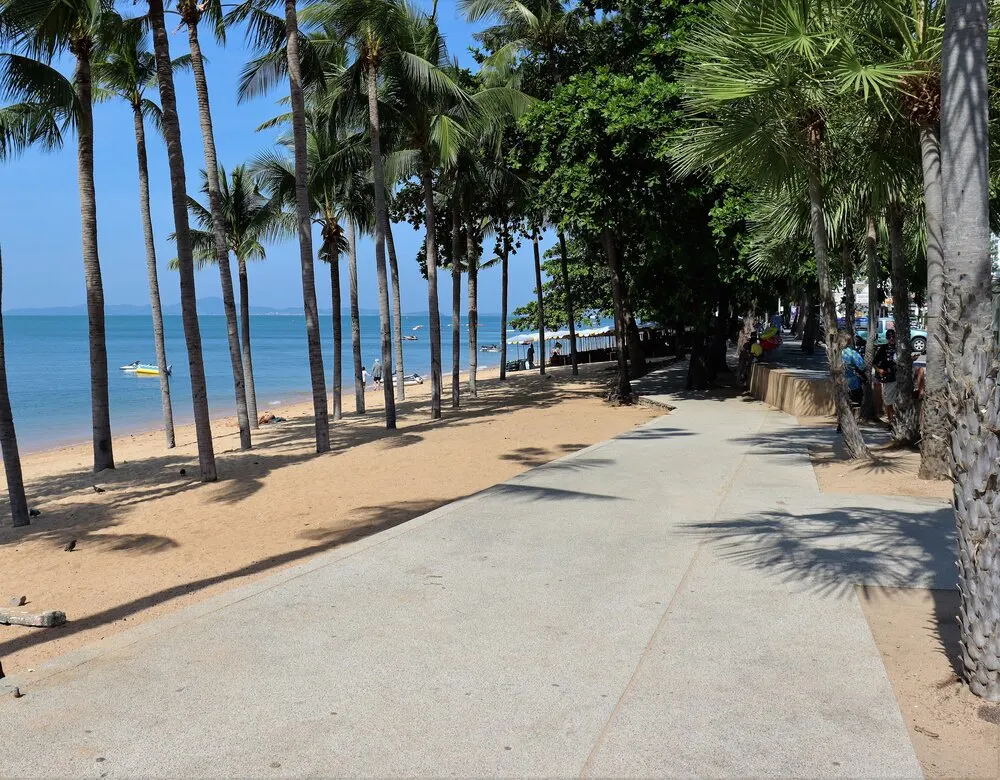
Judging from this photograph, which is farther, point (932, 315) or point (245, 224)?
point (245, 224)

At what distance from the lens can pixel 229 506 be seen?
1035cm

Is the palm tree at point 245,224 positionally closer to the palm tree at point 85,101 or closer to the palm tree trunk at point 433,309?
the palm tree trunk at point 433,309

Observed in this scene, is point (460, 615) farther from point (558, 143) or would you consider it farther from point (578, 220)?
point (558, 143)

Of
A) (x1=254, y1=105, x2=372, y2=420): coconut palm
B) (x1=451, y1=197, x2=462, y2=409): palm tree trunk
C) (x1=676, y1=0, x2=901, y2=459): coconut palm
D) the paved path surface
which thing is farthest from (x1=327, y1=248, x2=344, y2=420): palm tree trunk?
the paved path surface

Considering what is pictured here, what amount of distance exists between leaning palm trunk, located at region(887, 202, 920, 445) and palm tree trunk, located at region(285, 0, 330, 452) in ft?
29.7

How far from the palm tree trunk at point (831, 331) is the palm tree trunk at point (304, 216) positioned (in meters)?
8.11

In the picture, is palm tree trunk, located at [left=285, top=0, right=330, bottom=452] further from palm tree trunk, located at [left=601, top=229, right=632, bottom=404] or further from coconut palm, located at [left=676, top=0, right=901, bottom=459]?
palm tree trunk, located at [left=601, top=229, right=632, bottom=404]

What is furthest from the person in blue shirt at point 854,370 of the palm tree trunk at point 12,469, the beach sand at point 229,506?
the palm tree trunk at point 12,469

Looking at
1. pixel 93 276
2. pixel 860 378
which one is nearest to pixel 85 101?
pixel 93 276

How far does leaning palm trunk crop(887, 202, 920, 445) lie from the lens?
37.3 ft

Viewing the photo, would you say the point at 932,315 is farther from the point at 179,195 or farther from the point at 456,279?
the point at 456,279

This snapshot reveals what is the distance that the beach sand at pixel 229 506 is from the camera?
6719mm

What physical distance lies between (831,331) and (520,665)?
777 centimetres

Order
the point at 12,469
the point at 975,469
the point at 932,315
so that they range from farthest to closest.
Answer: the point at 12,469 < the point at 932,315 < the point at 975,469
